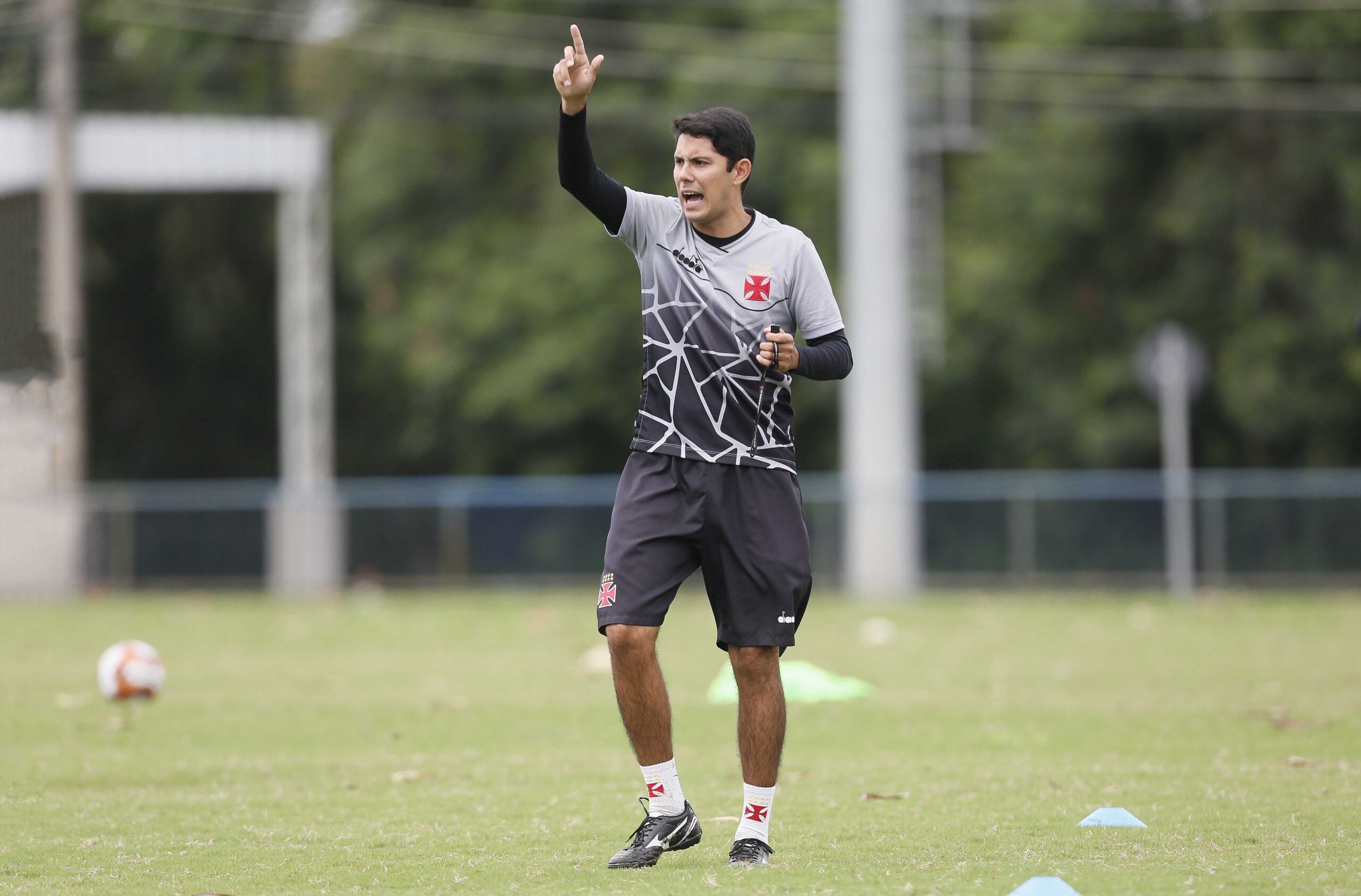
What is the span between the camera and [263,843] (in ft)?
19.9

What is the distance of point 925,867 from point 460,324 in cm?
2801

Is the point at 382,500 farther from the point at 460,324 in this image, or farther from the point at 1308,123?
the point at 1308,123

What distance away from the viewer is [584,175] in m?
5.82

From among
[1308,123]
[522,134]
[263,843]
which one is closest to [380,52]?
[522,134]

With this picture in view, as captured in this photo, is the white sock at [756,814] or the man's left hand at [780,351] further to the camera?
the white sock at [756,814]

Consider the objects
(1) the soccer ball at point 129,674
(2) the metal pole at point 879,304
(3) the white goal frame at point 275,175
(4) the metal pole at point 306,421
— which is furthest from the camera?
(3) the white goal frame at point 275,175

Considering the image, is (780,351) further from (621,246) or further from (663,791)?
(621,246)

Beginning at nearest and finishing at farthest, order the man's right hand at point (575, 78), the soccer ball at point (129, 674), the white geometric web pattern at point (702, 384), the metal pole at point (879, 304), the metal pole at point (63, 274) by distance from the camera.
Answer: the man's right hand at point (575, 78) → the white geometric web pattern at point (702, 384) → the soccer ball at point (129, 674) → the metal pole at point (879, 304) → the metal pole at point (63, 274)

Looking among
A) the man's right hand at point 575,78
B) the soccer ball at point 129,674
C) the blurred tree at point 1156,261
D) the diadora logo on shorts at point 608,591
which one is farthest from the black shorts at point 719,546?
the blurred tree at point 1156,261

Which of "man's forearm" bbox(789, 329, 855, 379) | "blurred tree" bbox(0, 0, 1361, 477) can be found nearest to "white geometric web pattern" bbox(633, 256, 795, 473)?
"man's forearm" bbox(789, 329, 855, 379)

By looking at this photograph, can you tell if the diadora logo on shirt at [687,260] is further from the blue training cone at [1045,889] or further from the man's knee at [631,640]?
the blue training cone at [1045,889]

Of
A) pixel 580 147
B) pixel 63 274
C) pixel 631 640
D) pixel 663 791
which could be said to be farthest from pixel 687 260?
pixel 63 274

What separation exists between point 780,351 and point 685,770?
2925mm

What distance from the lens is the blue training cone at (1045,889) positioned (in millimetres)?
4793
